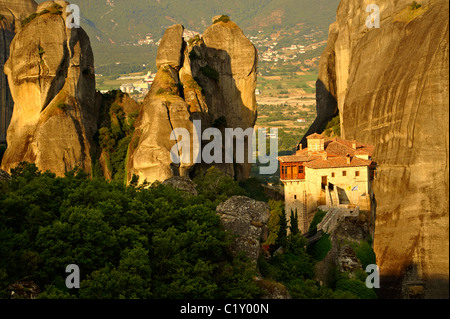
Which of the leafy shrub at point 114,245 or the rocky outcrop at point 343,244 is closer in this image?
the leafy shrub at point 114,245

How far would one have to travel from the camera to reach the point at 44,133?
→ 7031 centimetres

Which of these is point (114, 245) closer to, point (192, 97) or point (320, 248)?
point (320, 248)

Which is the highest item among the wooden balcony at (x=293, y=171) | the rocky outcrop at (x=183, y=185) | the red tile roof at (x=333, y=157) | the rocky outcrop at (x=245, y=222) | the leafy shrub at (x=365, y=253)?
the red tile roof at (x=333, y=157)

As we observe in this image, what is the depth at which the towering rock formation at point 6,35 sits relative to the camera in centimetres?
9769

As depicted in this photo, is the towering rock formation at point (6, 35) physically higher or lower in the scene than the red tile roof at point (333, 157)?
higher

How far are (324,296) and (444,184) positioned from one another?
92.0 ft

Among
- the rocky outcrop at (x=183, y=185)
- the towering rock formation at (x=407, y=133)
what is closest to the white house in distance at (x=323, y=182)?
the towering rock formation at (x=407, y=133)

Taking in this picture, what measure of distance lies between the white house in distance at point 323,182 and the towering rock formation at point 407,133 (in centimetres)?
434

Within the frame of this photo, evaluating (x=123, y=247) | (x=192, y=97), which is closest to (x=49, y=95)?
(x=192, y=97)

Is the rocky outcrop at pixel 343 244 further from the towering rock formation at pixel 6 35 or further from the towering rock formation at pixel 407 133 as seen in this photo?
the towering rock formation at pixel 6 35

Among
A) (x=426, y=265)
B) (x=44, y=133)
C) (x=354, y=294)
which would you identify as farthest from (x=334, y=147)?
(x=44, y=133)

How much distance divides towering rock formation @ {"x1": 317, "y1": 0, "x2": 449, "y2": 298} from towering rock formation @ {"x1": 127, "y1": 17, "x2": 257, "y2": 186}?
1632 centimetres

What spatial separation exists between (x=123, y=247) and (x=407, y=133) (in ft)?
130

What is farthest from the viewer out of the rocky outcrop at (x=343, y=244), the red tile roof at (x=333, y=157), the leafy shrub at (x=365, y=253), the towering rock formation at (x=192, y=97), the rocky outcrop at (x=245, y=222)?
the towering rock formation at (x=192, y=97)
